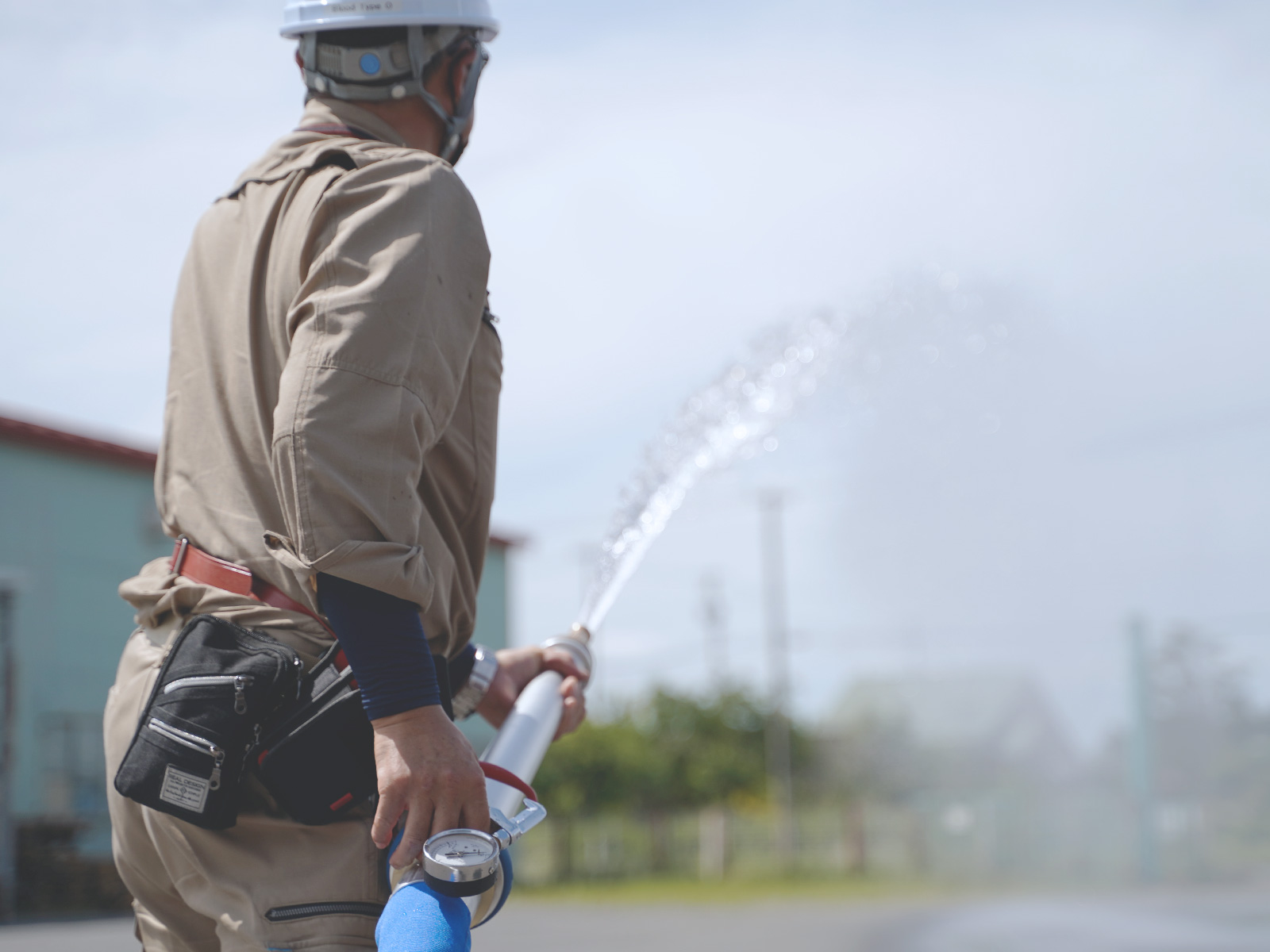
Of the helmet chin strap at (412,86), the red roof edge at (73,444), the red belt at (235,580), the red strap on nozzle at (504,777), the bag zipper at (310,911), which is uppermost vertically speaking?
the red roof edge at (73,444)

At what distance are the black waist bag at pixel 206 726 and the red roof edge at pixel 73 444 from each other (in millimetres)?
11390

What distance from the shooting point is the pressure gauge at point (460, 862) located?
51.1 inches

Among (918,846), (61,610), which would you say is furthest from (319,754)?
(918,846)

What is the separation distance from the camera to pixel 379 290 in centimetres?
141

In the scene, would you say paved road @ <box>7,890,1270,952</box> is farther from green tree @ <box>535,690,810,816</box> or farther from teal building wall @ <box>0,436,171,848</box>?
green tree @ <box>535,690,810,816</box>

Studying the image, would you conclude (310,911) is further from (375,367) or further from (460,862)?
(375,367)

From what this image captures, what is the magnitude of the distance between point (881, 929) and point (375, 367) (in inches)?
442

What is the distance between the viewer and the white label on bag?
1.43m

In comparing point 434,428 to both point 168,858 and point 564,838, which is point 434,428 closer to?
point 168,858

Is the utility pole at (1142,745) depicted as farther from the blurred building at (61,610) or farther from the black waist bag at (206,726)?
the black waist bag at (206,726)

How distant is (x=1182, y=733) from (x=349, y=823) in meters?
21.0

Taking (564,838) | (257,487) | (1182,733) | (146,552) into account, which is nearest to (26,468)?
(146,552)

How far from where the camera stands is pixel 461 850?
52.2 inches

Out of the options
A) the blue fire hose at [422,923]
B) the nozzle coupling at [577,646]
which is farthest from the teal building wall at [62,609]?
the blue fire hose at [422,923]
